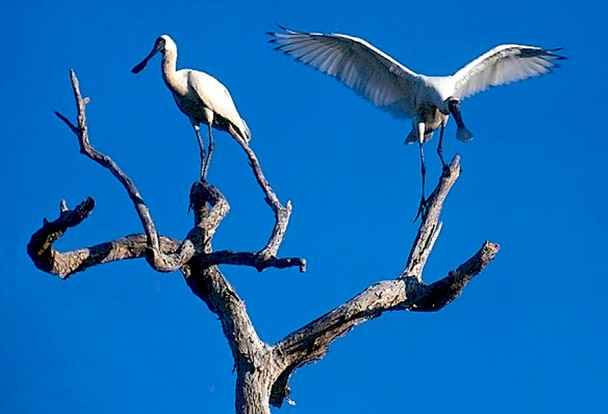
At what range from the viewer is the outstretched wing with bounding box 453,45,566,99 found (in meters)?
13.7

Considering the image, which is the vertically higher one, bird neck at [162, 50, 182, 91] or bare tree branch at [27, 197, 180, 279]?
bird neck at [162, 50, 182, 91]

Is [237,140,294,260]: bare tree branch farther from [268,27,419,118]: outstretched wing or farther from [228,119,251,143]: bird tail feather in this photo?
[268,27,419,118]: outstretched wing

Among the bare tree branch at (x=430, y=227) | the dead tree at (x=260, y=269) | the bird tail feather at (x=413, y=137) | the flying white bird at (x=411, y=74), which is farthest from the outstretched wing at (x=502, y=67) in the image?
the dead tree at (x=260, y=269)

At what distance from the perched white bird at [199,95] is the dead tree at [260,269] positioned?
5.25 ft

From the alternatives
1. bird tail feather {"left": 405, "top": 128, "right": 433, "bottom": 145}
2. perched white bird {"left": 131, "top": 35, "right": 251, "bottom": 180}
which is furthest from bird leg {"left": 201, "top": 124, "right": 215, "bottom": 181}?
bird tail feather {"left": 405, "top": 128, "right": 433, "bottom": 145}

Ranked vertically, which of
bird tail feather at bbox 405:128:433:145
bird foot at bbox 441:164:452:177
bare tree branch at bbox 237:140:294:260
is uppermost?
bird tail feather at bbox 405:128:433:145

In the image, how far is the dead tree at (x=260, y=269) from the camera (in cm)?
933

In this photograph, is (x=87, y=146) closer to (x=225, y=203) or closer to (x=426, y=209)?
(x=225, y=203)

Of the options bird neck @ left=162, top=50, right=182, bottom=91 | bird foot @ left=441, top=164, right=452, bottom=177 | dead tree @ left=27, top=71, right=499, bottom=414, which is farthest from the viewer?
bird neck @ left=162, top=50, right=182, bottom=91

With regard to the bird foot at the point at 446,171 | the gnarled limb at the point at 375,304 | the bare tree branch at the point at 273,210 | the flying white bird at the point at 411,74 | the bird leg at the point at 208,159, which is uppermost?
the flying white bird at the point at 411,74

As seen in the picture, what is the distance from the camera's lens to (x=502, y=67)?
46.2 feet

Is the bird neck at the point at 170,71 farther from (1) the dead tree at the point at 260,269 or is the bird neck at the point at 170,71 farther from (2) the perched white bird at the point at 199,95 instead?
(1) the dead tree at the point at 260,269

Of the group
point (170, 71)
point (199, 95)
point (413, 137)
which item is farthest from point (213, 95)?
point (413, 137)

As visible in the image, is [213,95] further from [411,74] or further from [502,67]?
[502,67]
